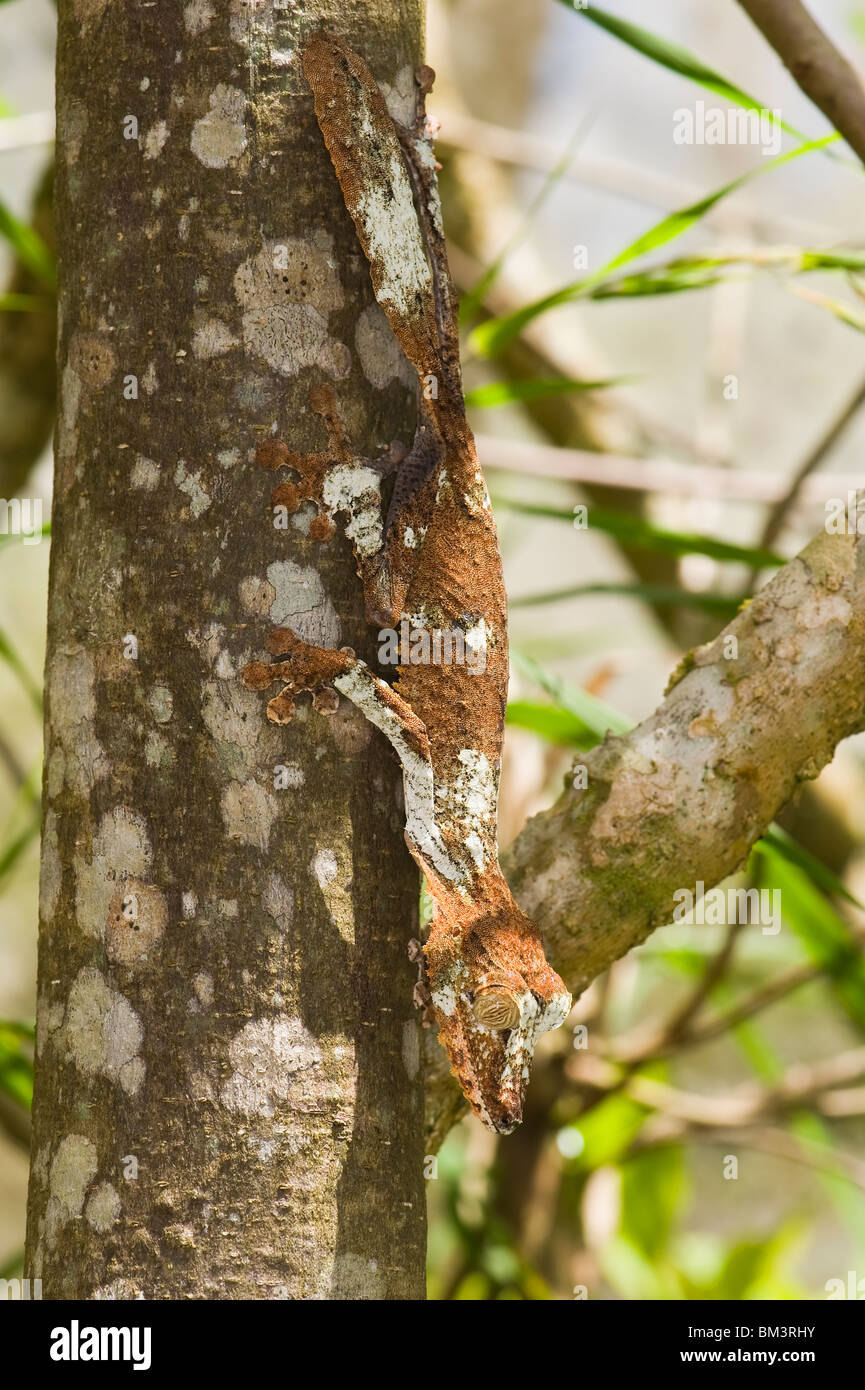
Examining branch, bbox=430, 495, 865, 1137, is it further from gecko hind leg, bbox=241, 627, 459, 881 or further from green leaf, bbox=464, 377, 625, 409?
green leaf, bbox=464, 377, 625, 409

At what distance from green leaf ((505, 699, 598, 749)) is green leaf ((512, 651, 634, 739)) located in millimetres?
28

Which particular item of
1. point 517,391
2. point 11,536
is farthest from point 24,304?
point 517,391

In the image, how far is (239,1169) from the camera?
165 cm

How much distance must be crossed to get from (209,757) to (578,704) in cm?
97

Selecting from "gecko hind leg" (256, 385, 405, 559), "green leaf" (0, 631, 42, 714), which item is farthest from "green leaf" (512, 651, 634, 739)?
"green leaf" (0, 631, 42, 714)

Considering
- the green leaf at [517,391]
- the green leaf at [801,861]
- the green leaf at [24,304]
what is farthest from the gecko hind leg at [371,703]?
the green leaf at [24,304]

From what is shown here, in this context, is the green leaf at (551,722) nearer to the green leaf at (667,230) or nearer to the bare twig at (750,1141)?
the green leaf at (667,230)

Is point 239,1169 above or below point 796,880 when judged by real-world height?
below

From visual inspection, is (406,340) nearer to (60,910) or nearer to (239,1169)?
(60,910)

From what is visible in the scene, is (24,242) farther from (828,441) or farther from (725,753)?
(725,753)

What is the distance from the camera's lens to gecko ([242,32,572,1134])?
1.83 meters
